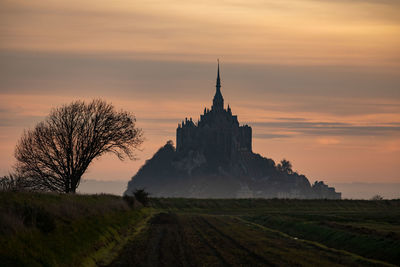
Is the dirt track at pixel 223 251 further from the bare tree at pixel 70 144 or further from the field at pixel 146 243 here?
the bare tree at pixel 70 144

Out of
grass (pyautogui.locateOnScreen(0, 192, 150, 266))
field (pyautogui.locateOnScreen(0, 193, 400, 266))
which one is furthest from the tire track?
grass (pyautogui.locateOnScreen(0, 192, 150, 266))

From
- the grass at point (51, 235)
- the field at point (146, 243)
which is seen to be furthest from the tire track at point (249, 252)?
the grass at point (51, 235)

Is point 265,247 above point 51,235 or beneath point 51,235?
beneath

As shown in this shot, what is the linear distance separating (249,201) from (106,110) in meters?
42.9

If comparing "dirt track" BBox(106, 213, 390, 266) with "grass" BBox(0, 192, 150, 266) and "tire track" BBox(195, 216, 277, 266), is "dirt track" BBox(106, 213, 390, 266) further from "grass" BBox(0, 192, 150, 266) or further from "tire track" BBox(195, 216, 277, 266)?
"grass" BBox(0, 192, 150, 266)

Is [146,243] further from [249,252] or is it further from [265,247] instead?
[265,247]

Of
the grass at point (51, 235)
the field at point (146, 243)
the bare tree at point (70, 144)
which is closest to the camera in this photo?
the grass at point (51, 235)

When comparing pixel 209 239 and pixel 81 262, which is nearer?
pixel 81 262

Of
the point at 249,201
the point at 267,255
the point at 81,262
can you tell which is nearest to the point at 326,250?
the point at 267,255

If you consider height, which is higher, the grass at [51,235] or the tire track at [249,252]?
the grass at [51,235]

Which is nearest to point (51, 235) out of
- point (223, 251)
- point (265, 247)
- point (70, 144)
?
point (223, 251)

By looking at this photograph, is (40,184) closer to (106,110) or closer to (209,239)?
(106,110)

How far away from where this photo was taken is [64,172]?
69438 mm

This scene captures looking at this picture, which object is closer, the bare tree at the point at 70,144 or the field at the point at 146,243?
the field at the point at 146,243
